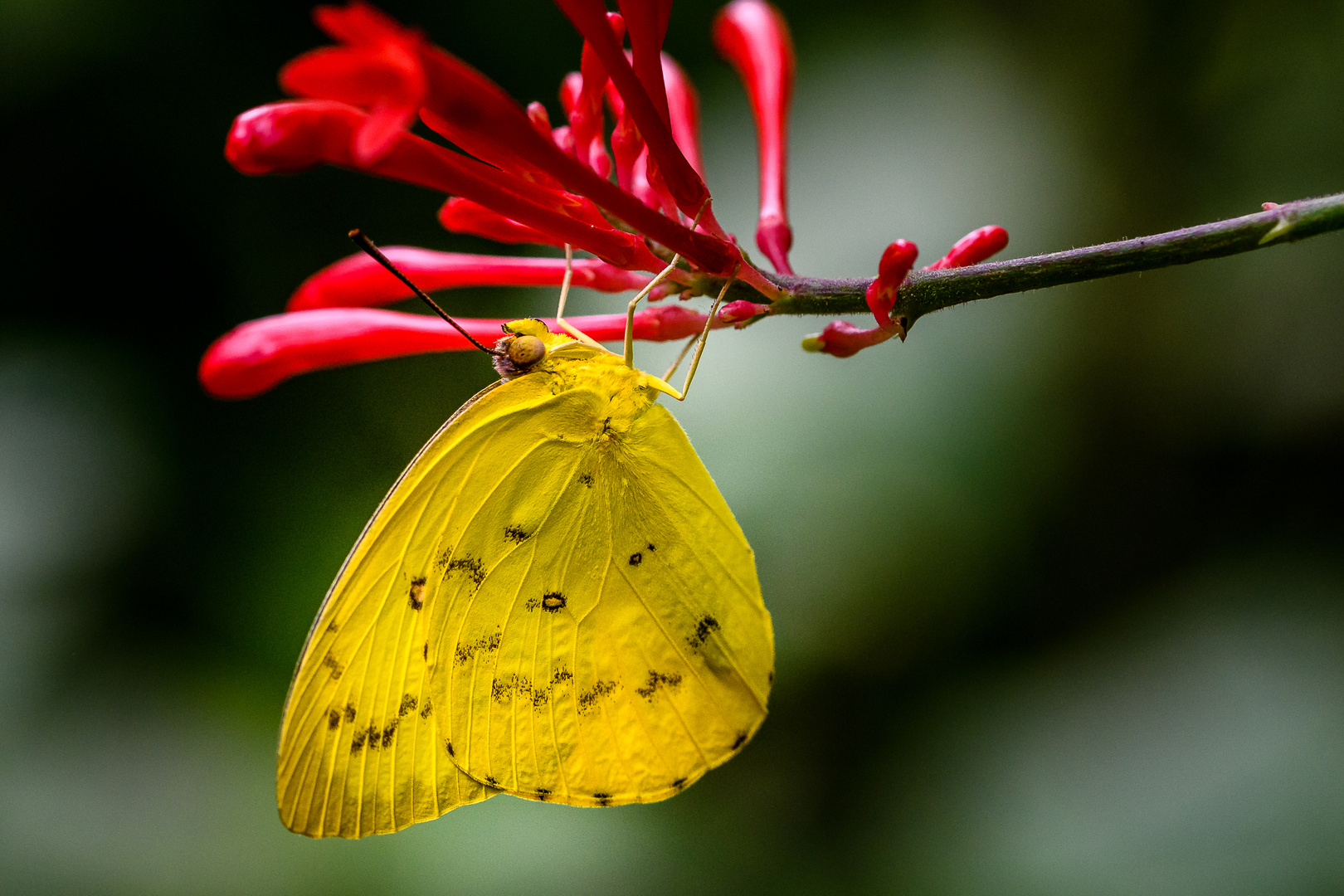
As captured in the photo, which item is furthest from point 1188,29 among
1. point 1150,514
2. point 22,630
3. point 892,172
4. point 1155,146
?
point 22,630

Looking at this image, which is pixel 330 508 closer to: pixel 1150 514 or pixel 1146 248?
pixel 1146 248

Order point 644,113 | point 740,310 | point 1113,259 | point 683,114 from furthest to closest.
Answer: point 683,114, point 740,310, point 644,113, point 1113,259

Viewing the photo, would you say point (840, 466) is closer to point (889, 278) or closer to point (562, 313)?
point (562, 313)

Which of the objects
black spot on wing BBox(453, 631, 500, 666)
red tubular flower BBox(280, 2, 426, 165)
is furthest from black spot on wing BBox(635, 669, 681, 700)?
red tubular flower BBox(280, 2, 426, 165)

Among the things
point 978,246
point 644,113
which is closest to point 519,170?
point 644,113

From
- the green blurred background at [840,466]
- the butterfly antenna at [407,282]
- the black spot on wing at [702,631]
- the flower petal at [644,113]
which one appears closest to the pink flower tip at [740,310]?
the flower petal at [644,113]

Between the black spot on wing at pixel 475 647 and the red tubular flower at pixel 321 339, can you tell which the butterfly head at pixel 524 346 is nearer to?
the red tubular flower at pixel 321 339
